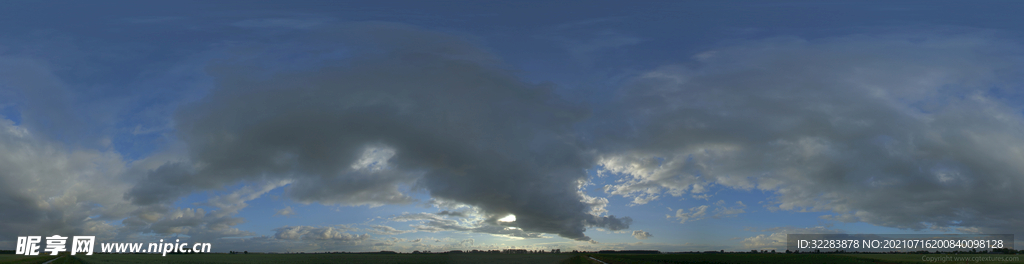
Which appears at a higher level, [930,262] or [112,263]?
[930,262]

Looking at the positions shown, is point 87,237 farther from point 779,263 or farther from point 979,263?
point 979,263

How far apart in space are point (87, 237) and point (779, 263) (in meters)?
138

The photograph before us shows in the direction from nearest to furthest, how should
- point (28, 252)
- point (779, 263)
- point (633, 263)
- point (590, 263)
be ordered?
point (28, 252)
point (779, 263)
point (633, 263)
point (590, 263)

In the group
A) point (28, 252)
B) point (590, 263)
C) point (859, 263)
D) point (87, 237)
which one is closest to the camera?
point (28, 252)

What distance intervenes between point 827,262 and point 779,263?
1121cm

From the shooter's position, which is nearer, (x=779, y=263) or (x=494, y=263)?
(x=779, y=263)

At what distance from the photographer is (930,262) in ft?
324

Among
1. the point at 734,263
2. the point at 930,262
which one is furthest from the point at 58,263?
the point at 930,262

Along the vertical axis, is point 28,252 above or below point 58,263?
above

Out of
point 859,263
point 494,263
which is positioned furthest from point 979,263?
point 494,263

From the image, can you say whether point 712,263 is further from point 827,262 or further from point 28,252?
point 28,252

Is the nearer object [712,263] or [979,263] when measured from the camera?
[979,263]

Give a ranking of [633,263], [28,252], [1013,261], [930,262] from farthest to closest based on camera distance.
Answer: [633,263] → [930,262] → [1013,261] → [28,252]

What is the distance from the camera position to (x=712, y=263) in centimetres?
12406
